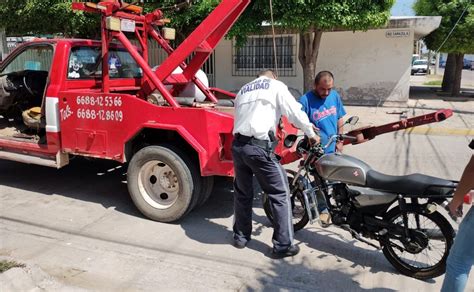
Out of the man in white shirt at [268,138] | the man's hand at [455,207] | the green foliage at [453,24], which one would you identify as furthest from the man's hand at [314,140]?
the green foliage at [453,24]

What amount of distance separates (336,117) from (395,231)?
1.47 meters

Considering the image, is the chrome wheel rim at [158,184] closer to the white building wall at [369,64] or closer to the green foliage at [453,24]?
the white building wall at [369,64]

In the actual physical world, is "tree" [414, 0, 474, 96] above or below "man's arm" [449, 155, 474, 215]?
above

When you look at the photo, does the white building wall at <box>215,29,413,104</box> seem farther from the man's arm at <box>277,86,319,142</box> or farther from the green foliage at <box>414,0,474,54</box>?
the man's arm at <box>277,86,319,142</box>

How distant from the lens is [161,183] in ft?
15.6

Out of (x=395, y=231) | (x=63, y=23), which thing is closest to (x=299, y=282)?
(x=395, y=231)

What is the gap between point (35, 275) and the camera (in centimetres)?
343

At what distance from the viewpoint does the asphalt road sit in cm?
354

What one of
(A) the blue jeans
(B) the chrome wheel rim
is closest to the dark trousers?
(B) the chrome wheel rim

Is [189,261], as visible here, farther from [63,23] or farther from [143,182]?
[63,23]

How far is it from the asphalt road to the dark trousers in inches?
10.8

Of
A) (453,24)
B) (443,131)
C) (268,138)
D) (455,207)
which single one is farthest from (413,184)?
(453,24)

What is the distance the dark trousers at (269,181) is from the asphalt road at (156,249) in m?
0.28

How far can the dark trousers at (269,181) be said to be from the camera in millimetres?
3791
